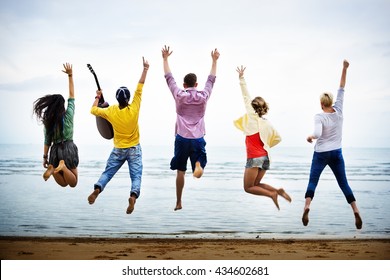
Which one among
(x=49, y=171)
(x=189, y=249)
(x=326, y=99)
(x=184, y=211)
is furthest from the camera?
(x=184, y=211)

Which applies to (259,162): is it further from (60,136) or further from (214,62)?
(60,136)

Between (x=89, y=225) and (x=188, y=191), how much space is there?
172 inches

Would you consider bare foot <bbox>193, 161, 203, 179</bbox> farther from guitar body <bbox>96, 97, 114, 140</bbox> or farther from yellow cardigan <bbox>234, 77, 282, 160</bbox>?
guitar body <bbox>96, 97, 114, 140</bbox>

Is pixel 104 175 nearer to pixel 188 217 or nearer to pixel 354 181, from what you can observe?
pixel 188 217

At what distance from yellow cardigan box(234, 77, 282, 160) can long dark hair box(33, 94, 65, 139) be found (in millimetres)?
1924

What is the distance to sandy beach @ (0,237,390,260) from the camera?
7.61 metres

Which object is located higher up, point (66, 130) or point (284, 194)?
point (66, 130)

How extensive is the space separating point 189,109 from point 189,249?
259 cm

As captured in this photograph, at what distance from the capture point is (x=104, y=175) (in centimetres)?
636

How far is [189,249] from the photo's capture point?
8.27 meters

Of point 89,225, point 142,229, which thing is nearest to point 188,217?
point 142,229

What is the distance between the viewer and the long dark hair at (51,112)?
6512 millimetres

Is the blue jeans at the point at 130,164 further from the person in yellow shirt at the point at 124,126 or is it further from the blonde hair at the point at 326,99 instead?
the blonde hair at the point at 326,99

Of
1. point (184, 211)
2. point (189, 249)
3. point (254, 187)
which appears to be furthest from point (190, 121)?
point (184, 211)
